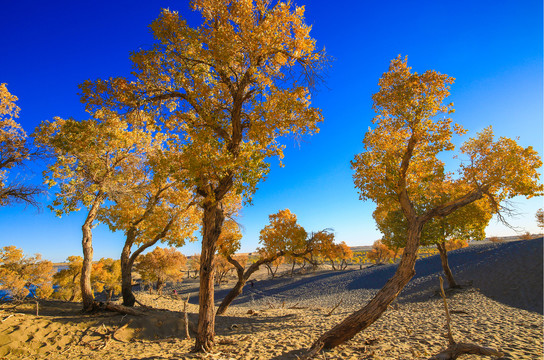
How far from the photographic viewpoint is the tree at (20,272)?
27.8 m

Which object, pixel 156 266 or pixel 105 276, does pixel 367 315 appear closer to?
pixel 156 266

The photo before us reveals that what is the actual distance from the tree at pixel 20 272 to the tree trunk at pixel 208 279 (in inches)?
1250

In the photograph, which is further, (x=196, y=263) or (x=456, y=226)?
(x=196, y=263)

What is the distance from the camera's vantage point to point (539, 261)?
21.5 m

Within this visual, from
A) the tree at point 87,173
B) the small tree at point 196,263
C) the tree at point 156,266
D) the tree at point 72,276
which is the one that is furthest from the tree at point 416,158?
the small tree at point 196,263

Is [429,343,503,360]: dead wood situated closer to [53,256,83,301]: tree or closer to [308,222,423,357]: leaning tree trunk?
[308,222,423,357]: leaning tree trunk

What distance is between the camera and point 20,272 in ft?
98.3

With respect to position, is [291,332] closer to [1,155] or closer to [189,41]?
[189,41]

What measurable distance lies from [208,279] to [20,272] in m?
37.5

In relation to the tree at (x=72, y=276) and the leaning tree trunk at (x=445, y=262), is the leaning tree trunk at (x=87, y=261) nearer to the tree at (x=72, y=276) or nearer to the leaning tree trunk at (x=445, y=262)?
the leaning tree trunk at (x=445, y=262)

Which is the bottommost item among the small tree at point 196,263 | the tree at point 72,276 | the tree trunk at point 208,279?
the small tree at point 196,263

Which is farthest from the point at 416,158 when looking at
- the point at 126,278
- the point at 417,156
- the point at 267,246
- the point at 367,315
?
the point at 126,278

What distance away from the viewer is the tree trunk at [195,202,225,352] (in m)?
7.51

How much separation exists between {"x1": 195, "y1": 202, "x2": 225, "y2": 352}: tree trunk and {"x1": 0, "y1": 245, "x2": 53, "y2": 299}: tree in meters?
31.8
